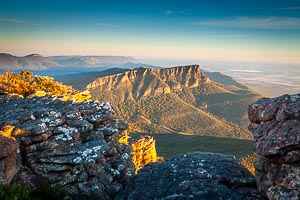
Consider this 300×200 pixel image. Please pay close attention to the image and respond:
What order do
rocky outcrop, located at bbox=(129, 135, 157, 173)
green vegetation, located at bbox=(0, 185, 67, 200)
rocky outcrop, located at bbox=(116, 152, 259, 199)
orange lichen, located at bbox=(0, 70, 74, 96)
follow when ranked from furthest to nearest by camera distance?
1. rocky outcrop, located at bbox=(129, 135, 157, 173)
2. orange lichen, located at bbox=(0, 70, 74, 96)
3. rocky outcrop, located at bbox=(116, 152, 259, 199)
4. green vegetation, located at bbox=(0, 185, 67, 200)

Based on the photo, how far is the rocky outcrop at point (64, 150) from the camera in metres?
22.5

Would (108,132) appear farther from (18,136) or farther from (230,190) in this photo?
(230,190)

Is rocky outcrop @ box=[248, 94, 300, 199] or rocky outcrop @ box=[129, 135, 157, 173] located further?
rocky outcrop @ box=[129, 135, 157, 173]

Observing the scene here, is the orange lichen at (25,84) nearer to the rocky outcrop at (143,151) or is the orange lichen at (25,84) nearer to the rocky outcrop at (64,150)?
the rocky outcrop at (64,150)

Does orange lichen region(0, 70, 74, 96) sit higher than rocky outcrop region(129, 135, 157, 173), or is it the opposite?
orange lichen region(0, 70, 74, 96)

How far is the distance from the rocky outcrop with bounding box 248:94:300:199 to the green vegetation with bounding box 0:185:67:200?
45.1 feet

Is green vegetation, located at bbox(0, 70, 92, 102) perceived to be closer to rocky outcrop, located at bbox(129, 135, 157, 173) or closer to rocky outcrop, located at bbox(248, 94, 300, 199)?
rocky outcrop, located at bbox(248, 94, 300, 199)

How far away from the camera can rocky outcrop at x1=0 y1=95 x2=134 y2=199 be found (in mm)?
22484

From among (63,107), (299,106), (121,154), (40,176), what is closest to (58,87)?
(63,107)

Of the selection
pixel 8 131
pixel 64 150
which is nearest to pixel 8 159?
pixel 8 131

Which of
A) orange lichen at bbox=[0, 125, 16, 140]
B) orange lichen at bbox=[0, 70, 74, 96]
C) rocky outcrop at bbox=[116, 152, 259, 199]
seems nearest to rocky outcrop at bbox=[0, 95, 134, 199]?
orange lichen at bbox=[0, 125, 16, 140]

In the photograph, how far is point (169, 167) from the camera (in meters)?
25.9

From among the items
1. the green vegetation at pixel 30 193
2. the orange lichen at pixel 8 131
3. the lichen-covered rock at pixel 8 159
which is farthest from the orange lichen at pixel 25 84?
the green vegetation at pixel 30 193

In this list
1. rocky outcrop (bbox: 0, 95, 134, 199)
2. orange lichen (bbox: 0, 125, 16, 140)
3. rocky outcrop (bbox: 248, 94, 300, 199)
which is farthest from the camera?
orange lichen (bbox: 0, 125, 16, 140)
